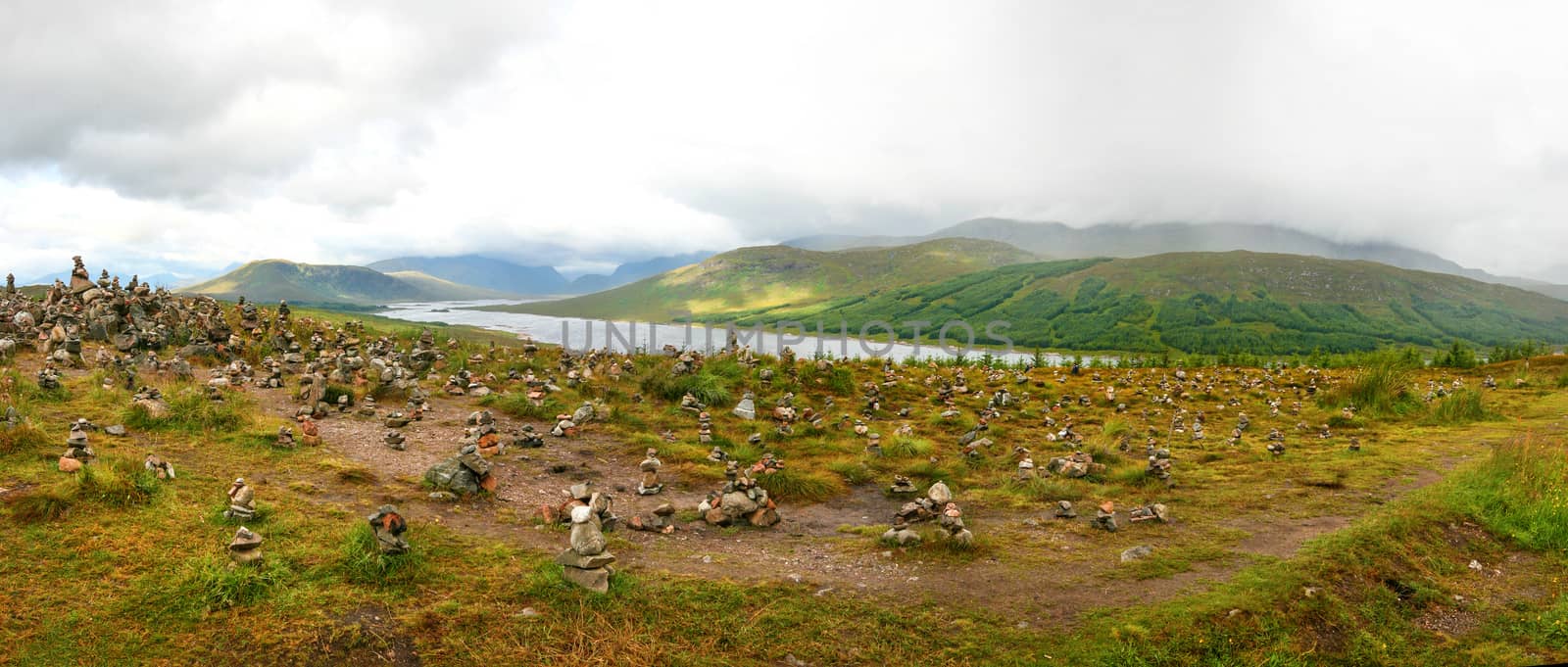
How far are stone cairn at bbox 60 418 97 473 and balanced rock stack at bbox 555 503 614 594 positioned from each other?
596cm

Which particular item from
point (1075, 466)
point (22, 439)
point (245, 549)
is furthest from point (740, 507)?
point (22, 439)

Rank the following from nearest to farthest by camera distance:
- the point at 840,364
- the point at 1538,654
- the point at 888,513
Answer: the point at 1538,654 < the point at 888,513 < the point at 840,364

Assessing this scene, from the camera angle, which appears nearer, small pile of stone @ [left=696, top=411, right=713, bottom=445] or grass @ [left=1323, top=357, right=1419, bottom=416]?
small pile of stone @ [left=696, top=411, right=713, bottom=445]

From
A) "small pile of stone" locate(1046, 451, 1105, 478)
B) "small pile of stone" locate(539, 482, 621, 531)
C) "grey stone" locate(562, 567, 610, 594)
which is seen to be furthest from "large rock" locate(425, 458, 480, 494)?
"small pile of stone" locate(1046, 451, 1105, 478)

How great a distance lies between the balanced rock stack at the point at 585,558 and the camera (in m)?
5.81

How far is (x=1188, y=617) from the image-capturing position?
18.3 feet

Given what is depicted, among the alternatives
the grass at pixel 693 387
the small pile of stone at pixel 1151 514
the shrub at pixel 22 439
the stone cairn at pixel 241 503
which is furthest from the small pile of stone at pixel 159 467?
the small pile of stone at pixel 1151 514

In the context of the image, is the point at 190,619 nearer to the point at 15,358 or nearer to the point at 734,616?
the point at 734,616

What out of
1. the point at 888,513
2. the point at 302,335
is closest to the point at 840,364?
the point at 888,513

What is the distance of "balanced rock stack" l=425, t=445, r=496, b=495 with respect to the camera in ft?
27.5

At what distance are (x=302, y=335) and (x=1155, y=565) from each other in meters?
24.6

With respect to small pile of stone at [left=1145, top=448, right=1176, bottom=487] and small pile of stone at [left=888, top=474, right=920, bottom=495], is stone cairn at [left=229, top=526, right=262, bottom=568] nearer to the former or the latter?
small pile of stone at [left=888, top=474, right=920, bottom=495]

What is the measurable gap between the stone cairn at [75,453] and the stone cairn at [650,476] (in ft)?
21.2

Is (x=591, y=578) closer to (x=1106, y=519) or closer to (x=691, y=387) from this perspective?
(x=1106, y=519)
